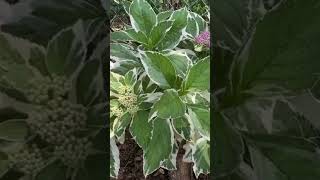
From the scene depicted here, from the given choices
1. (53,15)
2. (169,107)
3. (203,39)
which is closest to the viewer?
(53,15)

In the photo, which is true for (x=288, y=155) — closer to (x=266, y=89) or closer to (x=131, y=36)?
(x=266, y=89)

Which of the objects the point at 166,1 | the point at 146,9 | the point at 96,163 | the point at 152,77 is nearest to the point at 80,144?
the point at 96,163

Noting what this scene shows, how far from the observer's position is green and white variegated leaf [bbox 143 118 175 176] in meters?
0.67

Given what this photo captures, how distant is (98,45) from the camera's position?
1.71 feet

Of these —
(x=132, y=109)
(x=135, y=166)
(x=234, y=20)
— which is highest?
(x=234, y=20)

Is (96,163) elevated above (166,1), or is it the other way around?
(166,1)

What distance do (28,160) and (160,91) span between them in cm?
25

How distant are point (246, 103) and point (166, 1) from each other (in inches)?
16.2

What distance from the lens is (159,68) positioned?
0.63 meters

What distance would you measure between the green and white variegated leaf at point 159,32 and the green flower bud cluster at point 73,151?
23 centimetres

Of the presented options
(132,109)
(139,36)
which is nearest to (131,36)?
(139,36)

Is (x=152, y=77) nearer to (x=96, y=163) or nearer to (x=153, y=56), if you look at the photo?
(x=153, y=56)

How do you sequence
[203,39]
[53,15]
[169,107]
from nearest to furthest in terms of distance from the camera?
1. [53,15]
2. [169,107]
3. [203,39]

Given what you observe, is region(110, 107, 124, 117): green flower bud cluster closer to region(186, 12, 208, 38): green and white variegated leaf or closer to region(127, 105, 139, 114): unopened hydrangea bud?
region(127, 105, 139, 114): unopened hydrangea bud
